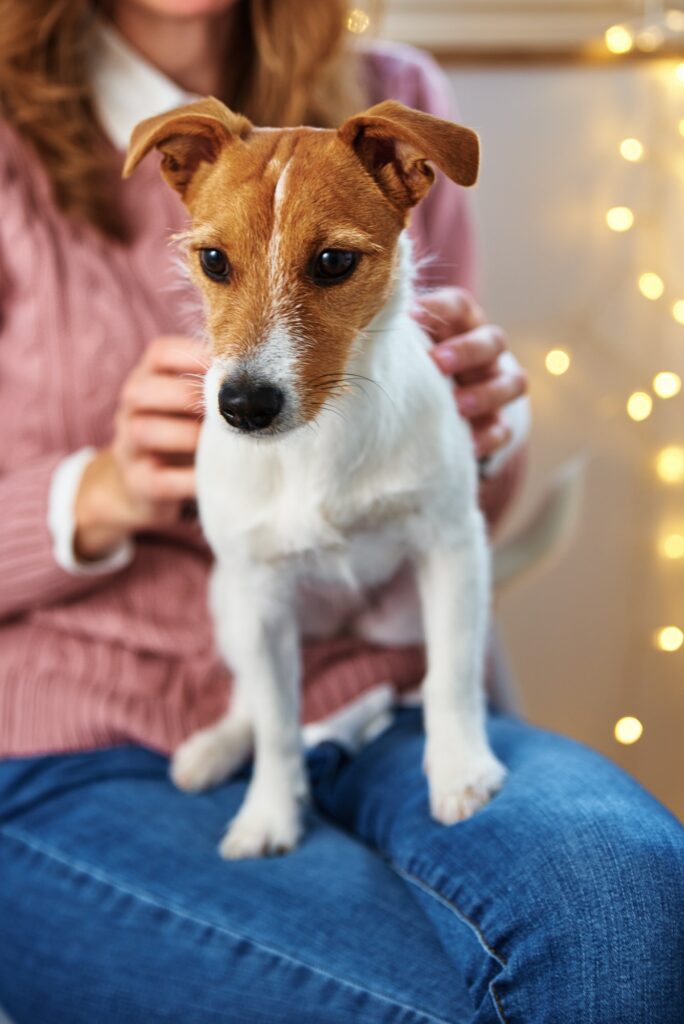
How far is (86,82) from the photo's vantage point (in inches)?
51.7

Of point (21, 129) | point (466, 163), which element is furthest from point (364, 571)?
point (21, 129)

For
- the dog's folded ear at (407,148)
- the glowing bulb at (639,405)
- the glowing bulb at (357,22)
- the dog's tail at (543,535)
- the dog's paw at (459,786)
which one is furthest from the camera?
the glowing bulb at (639,405)

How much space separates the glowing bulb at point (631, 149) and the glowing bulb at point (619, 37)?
17cm

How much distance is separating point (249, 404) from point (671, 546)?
4.79 ft

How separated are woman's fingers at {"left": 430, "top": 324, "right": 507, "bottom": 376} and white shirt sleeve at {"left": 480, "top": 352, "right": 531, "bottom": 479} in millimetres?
75

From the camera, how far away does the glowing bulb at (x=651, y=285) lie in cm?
200

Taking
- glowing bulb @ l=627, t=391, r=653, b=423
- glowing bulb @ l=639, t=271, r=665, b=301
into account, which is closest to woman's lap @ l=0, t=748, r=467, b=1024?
glowing bulb @ l=627, t=391, r=653, b=423

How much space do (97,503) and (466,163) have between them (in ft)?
2.16

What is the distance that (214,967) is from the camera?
37.6 inches

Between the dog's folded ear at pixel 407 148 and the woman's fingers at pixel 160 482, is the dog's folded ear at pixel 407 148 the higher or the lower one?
the higher one

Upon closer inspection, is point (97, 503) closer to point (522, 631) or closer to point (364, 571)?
point (364, 571)

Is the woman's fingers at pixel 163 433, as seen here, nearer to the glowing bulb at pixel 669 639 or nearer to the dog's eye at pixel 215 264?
the dog's eye at pixel 215 264

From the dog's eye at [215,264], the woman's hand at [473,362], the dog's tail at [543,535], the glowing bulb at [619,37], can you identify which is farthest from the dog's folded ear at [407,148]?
the glowing bulb at [619,37]

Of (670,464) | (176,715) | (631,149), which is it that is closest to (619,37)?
(631,149)
